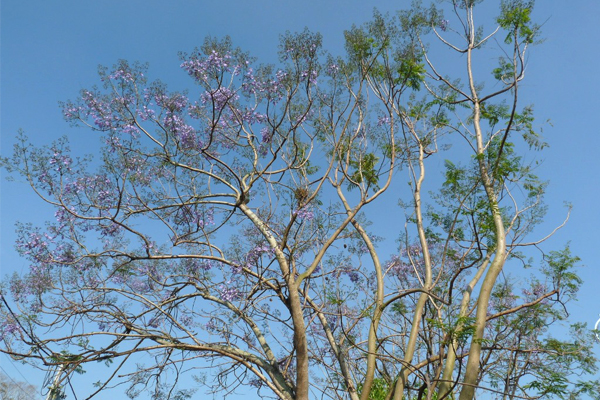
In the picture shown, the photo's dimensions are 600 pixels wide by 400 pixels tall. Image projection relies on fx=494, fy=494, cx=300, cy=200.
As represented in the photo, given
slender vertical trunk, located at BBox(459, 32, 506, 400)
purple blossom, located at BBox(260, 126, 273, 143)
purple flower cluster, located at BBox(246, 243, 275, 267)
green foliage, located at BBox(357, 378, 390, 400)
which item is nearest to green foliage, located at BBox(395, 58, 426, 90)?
slender vertical trunk, located at BBox(459, 32, 506, 400)

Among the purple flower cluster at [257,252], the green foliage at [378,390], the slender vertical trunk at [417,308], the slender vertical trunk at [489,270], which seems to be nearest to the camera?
the slender vertical trunk at [489,270]

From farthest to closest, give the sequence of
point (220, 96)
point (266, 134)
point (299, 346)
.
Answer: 1. point (266, 134)
2. point (220, 96)
3. point (299, 346)

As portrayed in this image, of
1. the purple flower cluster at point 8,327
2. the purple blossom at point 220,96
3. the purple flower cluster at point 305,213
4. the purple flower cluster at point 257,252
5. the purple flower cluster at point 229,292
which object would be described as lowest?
the purple flower cluster at point 8,327

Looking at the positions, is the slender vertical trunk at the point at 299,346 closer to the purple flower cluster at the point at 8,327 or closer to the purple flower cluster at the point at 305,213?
Result: the purple flower cluster at the point at 305,213

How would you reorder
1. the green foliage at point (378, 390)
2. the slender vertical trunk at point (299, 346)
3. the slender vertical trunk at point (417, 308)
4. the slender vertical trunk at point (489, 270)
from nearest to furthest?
the slender vertical trunk at point (489, 270) < the slender vertical trunk at point (299, 346) < the slender vertical trunk at point (417, 308) < the green foliage at point (378, 390)

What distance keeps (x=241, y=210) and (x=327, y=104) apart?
2.41 metres

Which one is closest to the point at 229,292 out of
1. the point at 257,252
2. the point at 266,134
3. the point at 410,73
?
the point at 257,252

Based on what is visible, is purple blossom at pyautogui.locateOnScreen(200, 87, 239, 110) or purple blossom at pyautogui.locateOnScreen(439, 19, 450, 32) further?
purple blossom at pyautogui.locateOnScreen(439, 19, 450, 32)

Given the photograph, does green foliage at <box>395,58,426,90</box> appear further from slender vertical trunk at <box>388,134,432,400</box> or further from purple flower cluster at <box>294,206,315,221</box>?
purple flower cluster at <box>294,206,315,221</box>

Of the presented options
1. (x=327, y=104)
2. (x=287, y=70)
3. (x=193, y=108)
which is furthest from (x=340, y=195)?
(x=193, y=108)

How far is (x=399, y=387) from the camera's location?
6453mm

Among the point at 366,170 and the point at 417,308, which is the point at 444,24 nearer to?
the point at 366,170

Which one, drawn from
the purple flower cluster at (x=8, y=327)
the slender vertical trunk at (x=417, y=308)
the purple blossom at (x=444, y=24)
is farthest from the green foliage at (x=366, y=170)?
the purple flower cluster at (x=8, y=327)

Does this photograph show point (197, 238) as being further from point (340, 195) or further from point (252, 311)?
point (340, 195)
